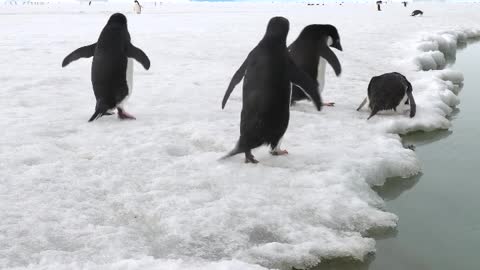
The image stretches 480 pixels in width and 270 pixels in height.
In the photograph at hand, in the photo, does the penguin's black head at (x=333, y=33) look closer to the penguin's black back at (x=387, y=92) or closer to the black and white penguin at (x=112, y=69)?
the penguin's black back at (x=387, y=92)

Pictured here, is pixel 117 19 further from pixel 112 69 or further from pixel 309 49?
pixel 309 49

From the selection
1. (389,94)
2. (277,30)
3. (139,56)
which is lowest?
(389,94)

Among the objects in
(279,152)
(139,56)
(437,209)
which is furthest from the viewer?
(139,56)

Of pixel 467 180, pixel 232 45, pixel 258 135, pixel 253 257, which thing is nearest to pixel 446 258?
pixel 253 257

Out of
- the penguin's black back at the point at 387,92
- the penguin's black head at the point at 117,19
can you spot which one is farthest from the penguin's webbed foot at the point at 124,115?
the penguin's black back at the point at 387,92

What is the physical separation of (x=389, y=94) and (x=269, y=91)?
75.1 inches

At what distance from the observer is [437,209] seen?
3.00 metres

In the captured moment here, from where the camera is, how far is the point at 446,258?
2.44m

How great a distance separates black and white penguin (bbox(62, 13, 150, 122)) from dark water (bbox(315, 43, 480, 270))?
2457 mm

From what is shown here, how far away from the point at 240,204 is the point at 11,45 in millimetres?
8858

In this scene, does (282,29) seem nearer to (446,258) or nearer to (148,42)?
(446,258)

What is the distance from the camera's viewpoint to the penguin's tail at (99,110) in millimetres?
4352

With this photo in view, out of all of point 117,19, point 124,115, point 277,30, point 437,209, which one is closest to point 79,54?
point 117,19

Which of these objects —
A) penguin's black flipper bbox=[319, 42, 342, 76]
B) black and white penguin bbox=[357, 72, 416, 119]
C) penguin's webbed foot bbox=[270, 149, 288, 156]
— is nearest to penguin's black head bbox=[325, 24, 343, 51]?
penguin's black flipper bbox=[319, 42, 342, 76]
